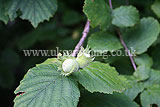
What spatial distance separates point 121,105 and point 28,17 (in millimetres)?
965

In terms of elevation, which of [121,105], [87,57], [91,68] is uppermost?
[87,57]

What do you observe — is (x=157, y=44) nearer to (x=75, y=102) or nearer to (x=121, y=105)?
(x=121, y=105)

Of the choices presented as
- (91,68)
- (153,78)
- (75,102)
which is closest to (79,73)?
(91,68)

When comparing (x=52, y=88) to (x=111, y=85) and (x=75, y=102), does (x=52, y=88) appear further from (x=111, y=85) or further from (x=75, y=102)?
(x=111, y=85)

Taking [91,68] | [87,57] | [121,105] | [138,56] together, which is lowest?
[121,105]

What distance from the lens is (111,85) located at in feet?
3.66

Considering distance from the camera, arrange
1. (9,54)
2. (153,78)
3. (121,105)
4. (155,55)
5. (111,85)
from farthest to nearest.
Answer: (9,54) < (155,55) < (153,78) < (121,105) < (111,85)

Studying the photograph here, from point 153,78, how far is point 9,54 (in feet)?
7.80

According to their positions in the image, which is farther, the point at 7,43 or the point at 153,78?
the point at 7,43

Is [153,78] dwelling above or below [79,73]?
below

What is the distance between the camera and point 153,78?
156 centimetres

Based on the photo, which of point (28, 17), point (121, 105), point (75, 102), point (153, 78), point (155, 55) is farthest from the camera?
point (155, 55)

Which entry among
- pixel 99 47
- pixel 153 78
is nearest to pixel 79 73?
pixel 99 47

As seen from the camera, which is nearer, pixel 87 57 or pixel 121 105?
pixel 87 57
